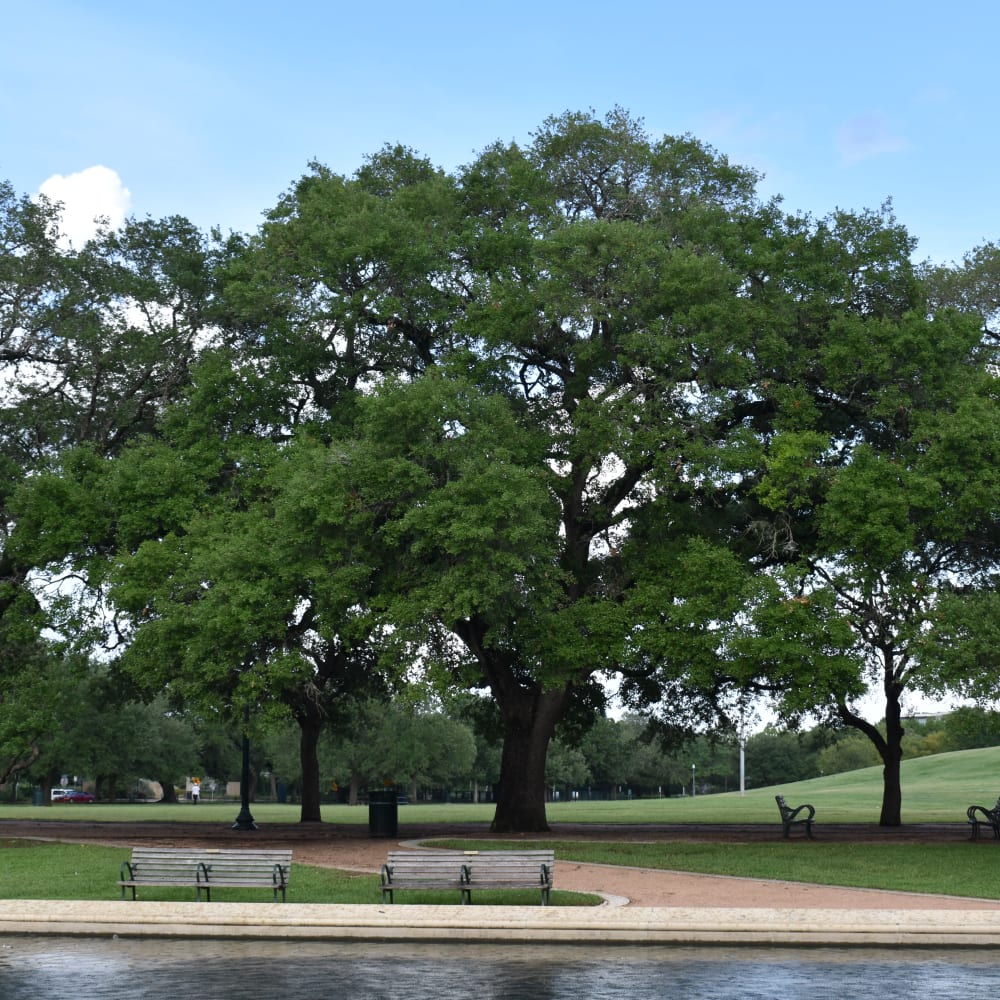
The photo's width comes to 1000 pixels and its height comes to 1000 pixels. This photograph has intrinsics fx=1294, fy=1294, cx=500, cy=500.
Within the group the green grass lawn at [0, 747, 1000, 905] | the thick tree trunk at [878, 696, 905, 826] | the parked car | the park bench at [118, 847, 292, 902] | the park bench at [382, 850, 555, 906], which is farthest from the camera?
the parked car

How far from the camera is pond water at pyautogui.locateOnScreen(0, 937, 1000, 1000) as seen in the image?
39.3ft

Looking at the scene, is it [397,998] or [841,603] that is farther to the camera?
[841,603]

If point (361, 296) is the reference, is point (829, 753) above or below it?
below

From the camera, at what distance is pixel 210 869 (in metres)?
19.2

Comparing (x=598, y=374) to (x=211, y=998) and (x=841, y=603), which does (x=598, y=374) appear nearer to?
(x=841, y=603)

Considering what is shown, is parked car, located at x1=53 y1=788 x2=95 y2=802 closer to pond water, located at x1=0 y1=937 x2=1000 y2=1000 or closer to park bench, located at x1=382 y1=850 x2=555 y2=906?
park bench, located at x1=382 y1=850 x2=555 y2=906

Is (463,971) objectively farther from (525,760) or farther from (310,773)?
(310,773)

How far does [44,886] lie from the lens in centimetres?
2159

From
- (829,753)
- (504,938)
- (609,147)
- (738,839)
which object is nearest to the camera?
(504,938)

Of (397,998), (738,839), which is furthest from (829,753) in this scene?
(397,998)

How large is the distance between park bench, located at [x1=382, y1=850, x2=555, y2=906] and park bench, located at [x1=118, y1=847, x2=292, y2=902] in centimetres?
163

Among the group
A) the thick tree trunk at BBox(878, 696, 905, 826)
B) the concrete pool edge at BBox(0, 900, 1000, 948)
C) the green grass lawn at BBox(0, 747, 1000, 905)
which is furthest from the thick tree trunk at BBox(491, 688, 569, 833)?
the concrete pool edge at BBox(0, 900, 1000, 948)

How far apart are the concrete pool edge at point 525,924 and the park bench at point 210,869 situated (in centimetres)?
103

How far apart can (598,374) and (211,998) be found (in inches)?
960
